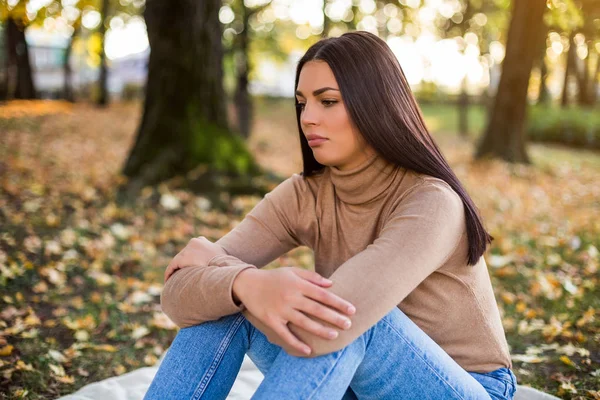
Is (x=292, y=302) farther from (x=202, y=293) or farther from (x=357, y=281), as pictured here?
(x=202, y=293)

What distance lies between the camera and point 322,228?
2.15 metres

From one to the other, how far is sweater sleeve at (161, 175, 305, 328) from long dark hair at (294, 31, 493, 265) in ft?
1.52

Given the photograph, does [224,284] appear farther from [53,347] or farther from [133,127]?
[133,127]

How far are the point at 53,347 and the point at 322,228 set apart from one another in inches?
72.7

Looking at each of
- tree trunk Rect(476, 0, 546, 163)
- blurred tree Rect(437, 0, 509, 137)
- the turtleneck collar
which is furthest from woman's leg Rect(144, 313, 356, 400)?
blurred tree Rect(437, 0, 509, 137)

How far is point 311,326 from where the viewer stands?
1.60m

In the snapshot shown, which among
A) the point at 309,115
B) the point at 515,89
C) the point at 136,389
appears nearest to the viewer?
the point at 309,115

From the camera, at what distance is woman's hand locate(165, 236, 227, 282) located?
1997mm

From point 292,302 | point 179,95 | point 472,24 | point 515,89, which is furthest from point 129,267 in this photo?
point 472,24

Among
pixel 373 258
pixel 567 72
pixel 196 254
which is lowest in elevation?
pixel 196 254

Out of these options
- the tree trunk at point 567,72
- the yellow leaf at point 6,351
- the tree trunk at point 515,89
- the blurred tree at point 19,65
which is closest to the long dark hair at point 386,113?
the yellow leaf at point 6,351

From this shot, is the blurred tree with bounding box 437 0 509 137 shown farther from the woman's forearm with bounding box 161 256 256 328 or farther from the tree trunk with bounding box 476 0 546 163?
the woman's forearm with bounding box 161 256 256 328

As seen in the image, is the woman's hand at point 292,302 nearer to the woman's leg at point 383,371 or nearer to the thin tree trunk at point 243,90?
the woman's leg at point 383,371

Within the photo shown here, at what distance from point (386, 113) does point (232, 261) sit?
73cm
